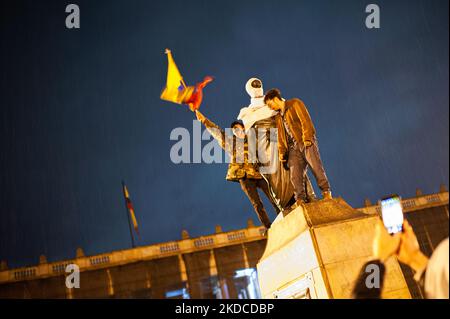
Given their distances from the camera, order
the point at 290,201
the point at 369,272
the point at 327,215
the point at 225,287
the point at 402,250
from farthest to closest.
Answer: the point at 225,287
the point at 290,201
the point at 327,215
the point at 369,272
the point at 402,250

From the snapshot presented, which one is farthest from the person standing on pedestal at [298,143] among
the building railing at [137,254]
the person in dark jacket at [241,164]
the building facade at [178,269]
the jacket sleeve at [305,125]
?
the building railing at [137,254]

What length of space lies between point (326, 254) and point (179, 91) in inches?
127

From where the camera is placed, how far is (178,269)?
106ft

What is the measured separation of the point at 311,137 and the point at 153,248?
29.4 metres

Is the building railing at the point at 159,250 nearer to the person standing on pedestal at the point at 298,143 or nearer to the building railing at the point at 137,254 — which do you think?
the building railing at the point at 137,254

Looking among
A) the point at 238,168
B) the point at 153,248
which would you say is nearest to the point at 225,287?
the point at 153,248

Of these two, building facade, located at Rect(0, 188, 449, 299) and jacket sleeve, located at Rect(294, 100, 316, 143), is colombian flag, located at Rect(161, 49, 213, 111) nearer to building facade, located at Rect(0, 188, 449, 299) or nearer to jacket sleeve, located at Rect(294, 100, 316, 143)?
jacket sleeve, located at Rect(294, 100, 316, 143)

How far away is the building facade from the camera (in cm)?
2983

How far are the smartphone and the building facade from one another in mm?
30130

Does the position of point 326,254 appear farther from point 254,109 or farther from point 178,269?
point 178,269

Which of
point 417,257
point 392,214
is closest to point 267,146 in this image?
point 392,214

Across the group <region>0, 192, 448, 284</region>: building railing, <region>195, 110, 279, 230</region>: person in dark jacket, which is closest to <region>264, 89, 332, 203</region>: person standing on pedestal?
<region>195, 110, 279, 230</region>: person in dark jacket
